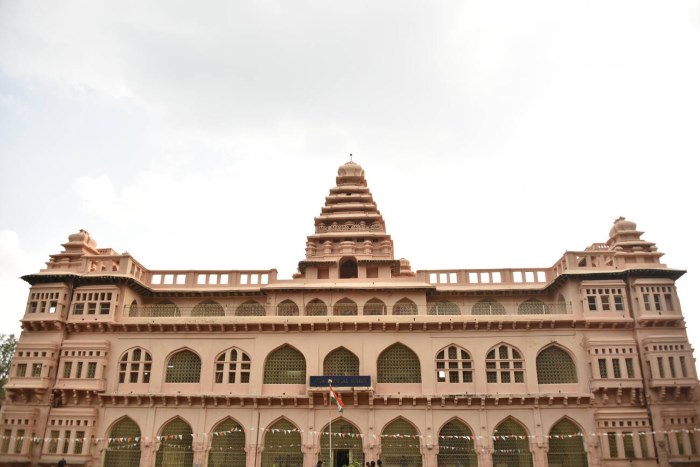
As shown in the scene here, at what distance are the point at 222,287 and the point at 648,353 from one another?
23994mm

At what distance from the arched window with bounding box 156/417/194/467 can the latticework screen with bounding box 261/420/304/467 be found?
3.97 meters

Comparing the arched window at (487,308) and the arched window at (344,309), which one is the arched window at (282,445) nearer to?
the arched window at (344,309)

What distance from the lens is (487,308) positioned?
111ft

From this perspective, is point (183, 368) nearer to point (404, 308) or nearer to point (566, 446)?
point (404, 308)

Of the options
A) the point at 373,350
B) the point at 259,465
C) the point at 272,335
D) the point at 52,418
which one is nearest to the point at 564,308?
the point at 373,350

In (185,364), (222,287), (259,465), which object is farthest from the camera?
(222,287)

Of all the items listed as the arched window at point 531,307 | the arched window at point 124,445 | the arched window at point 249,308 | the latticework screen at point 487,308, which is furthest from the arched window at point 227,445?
the arched window at point 531,307

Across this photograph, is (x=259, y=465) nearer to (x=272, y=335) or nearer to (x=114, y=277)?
(x=272, y=335)

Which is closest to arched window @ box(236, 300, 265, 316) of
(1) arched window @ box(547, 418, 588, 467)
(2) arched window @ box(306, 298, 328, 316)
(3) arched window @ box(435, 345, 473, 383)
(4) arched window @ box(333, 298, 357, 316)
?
(2) arched window @ box(306, 298, 328, 316)

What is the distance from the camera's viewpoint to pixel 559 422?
94.3ft

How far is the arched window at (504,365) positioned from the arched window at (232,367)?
1300cm

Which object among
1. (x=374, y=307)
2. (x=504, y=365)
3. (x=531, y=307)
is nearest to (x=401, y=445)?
(x=504, y=365)

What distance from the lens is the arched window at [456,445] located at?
28359mm

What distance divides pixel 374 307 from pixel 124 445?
15504 millimetres
